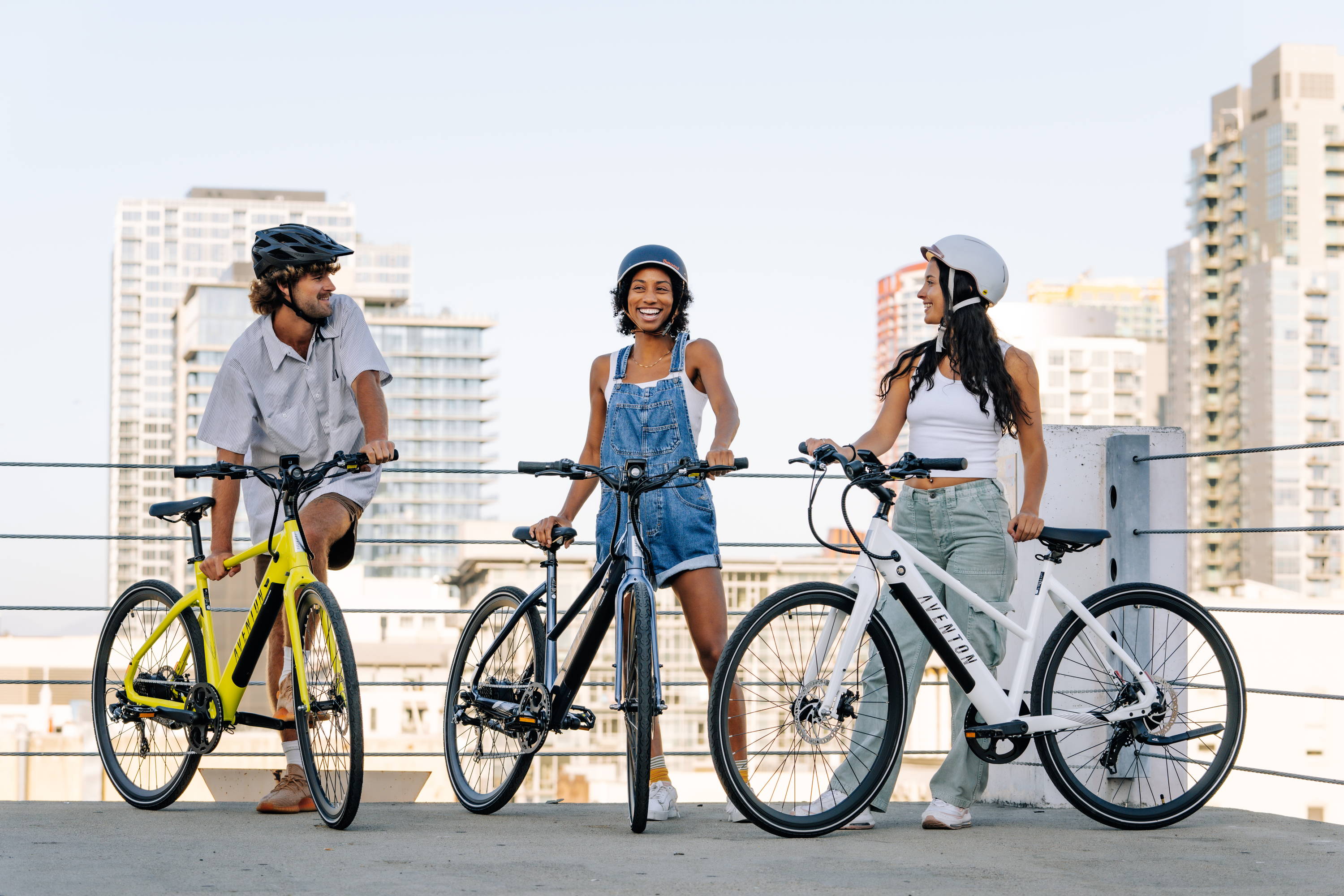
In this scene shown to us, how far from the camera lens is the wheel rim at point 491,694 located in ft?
13.9

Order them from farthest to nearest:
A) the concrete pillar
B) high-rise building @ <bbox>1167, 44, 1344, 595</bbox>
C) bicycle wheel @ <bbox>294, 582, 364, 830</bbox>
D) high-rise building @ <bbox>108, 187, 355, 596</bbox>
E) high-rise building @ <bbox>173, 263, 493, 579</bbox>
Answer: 1. high-rise building @ <bbox>108, 187, 355, 596</bbox>
2. high-rise building @ <bbox>173, 263, 493, 579</bbox>
3. high-rise building @ <bbox>1167, 44, 1344, 595</bbox>
4. the concrete pillar
5. bicycle wheel @ <bbox>294, 582, 364, 830</bbox>

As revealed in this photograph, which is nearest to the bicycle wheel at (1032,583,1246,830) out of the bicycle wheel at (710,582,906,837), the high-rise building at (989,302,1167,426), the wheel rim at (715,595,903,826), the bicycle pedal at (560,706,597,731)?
the bicycle wheel at (710,582,906,837)

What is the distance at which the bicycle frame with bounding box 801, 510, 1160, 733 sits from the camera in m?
3.87

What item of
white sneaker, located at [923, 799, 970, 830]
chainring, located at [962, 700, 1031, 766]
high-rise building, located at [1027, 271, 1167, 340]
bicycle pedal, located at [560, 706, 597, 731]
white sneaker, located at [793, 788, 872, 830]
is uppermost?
high-rise building, located at [1027, 271, 1167, 340]

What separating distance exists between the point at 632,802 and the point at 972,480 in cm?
125

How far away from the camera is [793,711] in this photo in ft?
12.6

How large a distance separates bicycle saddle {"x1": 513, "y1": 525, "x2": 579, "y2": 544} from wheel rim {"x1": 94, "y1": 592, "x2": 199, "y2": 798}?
3.35ft

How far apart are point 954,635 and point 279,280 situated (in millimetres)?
2147

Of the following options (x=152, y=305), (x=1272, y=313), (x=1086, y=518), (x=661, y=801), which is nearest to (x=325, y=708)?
(x=661, y=801)

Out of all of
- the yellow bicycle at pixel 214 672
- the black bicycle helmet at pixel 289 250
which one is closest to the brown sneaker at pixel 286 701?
the yellow bicycle at pixel 214 672

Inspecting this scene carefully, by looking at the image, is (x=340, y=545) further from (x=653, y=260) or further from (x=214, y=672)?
(x=653, y=260)

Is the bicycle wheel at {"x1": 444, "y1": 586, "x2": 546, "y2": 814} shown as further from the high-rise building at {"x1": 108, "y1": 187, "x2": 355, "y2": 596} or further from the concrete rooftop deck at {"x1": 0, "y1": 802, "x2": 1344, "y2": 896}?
the high-rise building at {"x1": 108, "y1": 187, "x2": 355, "y2": 596}

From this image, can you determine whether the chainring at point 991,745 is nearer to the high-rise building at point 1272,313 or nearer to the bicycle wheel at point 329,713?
the bicycle wheel at point 329,713

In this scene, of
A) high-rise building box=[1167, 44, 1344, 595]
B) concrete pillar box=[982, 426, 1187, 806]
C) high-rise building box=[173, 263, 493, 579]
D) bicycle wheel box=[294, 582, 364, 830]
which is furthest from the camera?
high-rise building box=[173, 263, 493, 579]
